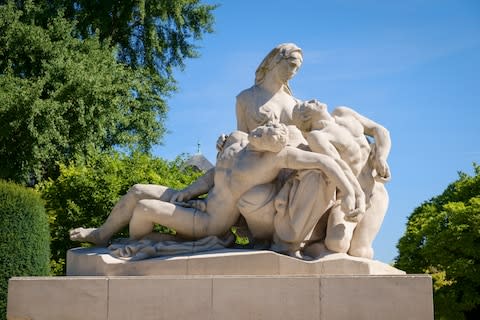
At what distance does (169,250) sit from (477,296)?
12321mm

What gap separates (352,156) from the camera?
26.4 feet

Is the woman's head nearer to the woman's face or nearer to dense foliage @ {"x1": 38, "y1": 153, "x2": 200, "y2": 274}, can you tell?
the woman's face

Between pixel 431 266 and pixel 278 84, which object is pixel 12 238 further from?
pixel 431 266

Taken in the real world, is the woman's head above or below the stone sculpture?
above

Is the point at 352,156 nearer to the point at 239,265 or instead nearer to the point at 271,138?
the point at 271,138

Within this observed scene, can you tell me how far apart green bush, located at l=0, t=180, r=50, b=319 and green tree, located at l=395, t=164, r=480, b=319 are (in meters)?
10.9

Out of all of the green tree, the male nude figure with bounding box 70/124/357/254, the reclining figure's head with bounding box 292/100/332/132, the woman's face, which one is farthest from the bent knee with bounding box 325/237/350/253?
the green tree

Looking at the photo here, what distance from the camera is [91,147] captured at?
18.9 m

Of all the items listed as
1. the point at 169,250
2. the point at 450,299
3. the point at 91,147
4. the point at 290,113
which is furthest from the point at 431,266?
the point at 169,250

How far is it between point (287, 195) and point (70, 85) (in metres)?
12.5

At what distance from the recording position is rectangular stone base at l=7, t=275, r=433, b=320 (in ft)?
23.0

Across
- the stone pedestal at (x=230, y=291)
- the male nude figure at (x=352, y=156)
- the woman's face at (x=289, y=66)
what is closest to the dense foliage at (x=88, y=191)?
the woman's face at (x=289, y=66)

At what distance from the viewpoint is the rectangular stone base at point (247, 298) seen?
7.02 metres

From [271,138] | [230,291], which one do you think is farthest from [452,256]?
[230,291]
